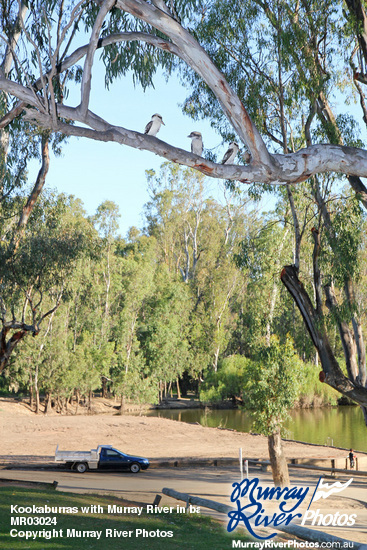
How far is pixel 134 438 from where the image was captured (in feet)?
69.6

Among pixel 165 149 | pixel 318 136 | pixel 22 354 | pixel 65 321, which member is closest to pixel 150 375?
pixel 65 321

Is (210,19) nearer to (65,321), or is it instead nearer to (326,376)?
(326,376)

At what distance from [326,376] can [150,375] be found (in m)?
27.3

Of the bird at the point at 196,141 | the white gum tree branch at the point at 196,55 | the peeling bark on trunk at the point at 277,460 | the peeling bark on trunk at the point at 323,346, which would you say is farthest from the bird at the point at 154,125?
the peeling bark on trunk at the point at 277,460

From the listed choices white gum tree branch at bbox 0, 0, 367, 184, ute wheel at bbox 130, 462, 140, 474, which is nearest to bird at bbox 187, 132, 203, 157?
white gum tree branch at bbox 0, 0, 367, 184

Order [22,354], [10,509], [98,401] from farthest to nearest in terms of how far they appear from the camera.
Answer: [98,401] → [22,354] → [10,509]

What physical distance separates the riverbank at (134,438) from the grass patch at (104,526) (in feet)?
30.9

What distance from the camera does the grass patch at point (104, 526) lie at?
5750 millimetres

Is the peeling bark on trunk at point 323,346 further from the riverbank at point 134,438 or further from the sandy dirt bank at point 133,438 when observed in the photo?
the sandy dirt bank at point 133,438

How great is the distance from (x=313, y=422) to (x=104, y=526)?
22759mm

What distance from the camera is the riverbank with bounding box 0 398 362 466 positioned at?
59.6 feet

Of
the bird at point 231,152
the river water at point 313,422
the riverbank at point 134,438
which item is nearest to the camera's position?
the bird at point 231,152

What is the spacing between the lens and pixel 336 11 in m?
8.74

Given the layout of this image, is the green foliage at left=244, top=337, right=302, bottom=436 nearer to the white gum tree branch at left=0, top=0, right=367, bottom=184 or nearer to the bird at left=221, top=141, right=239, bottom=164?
the bird at left=221, top=141, right=239, bottom=164
